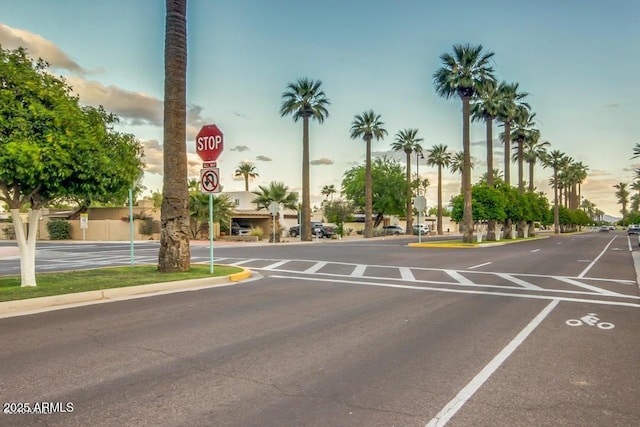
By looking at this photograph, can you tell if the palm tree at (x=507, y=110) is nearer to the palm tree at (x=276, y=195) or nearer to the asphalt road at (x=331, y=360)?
the palm tree at (x=276, y=195)

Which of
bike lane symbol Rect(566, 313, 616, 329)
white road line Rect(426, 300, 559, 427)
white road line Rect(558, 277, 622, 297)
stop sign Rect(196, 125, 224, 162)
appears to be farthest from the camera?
stop sign Rect(196, 125, 224, 162)

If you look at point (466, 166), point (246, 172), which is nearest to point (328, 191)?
point (246, 172)

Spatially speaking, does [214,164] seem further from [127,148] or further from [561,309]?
[561,309]

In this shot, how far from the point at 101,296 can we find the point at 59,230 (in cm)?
4387

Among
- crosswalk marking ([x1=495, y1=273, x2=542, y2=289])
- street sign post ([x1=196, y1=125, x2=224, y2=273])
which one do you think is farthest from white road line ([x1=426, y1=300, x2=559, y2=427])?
street sign post ([x1=196, y1=125, x2=224, y2=273])

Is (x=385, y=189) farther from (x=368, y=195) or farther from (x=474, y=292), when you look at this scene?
(x=474, y=292)

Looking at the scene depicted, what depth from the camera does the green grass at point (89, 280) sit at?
10.2 meters

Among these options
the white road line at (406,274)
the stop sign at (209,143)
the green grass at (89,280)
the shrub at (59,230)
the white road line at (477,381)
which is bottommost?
the white road line at (477,381)

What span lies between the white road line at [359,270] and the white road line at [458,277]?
2.82 meters

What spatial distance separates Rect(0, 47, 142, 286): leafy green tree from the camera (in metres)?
9.33

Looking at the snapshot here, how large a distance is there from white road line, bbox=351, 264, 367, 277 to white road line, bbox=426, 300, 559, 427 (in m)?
7.73

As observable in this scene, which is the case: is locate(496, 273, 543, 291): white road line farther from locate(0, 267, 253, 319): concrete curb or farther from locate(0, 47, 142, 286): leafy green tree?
locate(0, 47, 142, 286): leafy green tree

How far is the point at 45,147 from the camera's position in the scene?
9555 mm

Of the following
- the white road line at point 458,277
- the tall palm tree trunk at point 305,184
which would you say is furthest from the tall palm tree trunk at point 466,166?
the white road line at point 458,277
